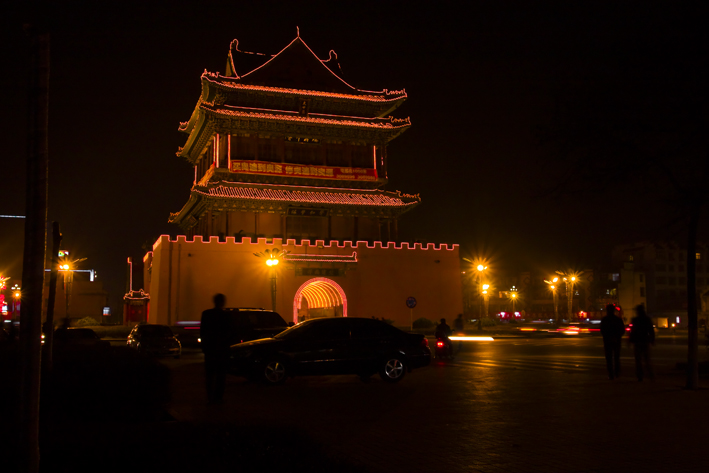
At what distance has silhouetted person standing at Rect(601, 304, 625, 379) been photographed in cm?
1409

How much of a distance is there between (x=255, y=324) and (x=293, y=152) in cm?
2938

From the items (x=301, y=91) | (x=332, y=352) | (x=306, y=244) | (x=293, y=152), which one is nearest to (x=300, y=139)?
(x=293, y=152)

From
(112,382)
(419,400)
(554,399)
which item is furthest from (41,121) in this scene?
(554,399)

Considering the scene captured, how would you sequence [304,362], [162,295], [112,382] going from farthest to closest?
[162,295]
[304,362]
[112,382]

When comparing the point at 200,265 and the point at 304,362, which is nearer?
the point at 304,362

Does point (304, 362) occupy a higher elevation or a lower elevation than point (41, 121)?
lower

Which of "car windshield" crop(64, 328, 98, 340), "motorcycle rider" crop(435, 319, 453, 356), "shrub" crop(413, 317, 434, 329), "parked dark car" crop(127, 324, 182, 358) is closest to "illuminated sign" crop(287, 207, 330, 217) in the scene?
"shrub" crop(413, 317, 434, 329)

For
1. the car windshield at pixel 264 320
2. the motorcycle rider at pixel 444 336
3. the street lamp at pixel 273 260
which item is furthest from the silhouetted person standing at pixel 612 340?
the street lamp at pixel 273 260

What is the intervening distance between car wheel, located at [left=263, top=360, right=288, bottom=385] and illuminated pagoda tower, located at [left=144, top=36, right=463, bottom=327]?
2741cm

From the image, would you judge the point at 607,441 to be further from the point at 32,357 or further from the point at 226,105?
the point at 226,105

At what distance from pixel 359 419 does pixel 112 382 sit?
322 centimetres

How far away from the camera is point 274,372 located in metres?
13.8

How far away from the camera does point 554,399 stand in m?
11.2

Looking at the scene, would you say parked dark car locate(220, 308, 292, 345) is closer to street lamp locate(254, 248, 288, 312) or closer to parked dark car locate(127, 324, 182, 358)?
parked dark car locate(127, 324, 182, 358)
